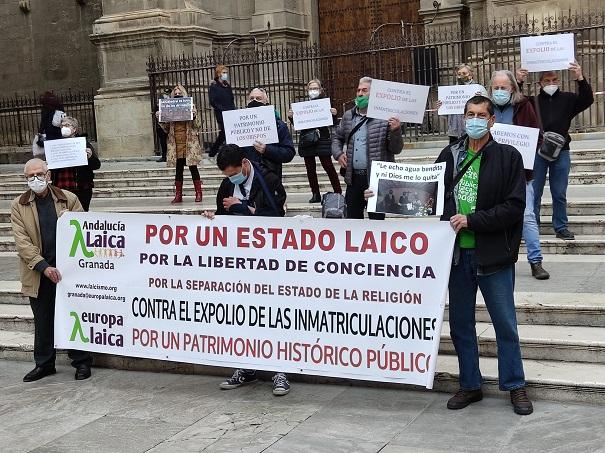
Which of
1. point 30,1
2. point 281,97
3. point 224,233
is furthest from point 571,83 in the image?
point 30,1

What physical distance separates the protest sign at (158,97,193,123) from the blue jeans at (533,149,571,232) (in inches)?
229

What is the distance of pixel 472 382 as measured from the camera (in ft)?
20.5

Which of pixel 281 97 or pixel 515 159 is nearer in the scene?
pixel 515 159

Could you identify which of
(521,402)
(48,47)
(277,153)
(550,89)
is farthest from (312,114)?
(48,47)

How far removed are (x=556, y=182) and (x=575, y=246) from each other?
728 millimetres

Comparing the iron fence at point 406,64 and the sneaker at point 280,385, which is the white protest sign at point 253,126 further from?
the iron fence at point 406,64

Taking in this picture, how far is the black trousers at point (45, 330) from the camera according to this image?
25.6 feet

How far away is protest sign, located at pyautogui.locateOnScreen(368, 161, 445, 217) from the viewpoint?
20.5 feet

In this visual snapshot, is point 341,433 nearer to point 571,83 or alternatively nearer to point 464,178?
point 464,178

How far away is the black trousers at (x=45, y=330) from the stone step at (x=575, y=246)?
4737mm

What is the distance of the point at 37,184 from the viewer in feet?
25.0

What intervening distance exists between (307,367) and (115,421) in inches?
54.8

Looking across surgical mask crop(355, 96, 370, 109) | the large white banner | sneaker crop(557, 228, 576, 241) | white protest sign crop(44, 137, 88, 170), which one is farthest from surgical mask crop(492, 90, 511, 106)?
white protest sign crop(44, 137, 88, 170)

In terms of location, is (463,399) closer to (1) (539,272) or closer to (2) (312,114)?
(1) (539,272)
